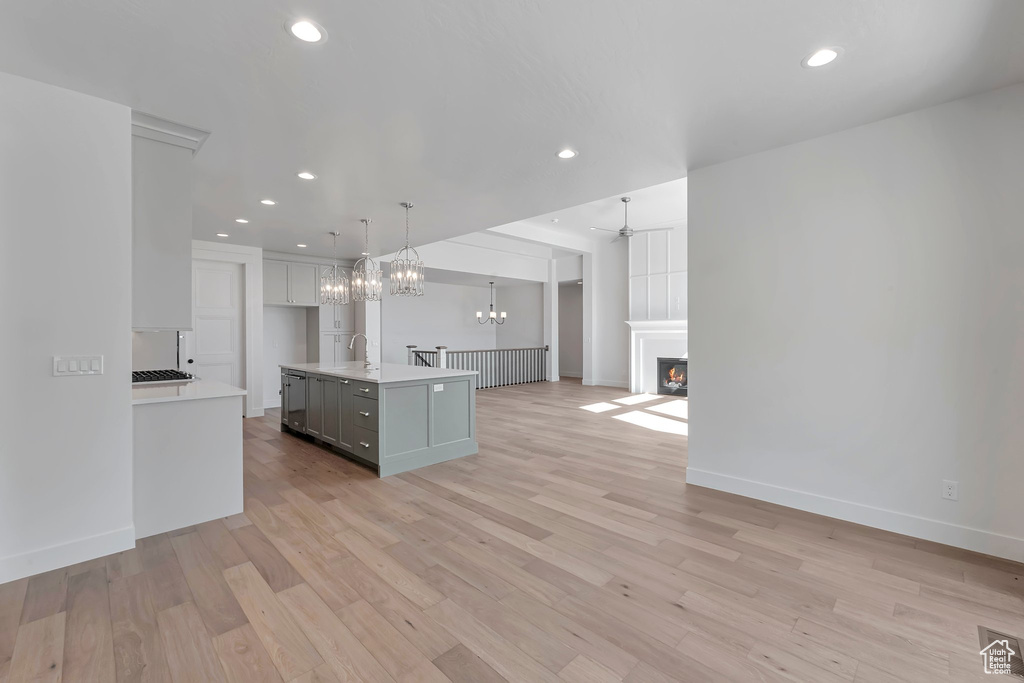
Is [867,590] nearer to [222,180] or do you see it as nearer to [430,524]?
[430,524]

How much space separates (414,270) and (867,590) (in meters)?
4.37

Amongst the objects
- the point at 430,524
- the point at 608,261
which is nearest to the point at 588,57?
the point at 430,524

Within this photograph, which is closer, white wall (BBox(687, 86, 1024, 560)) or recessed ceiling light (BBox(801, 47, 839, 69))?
recessed ceiling light (BBox(801, 47, 839, 69))

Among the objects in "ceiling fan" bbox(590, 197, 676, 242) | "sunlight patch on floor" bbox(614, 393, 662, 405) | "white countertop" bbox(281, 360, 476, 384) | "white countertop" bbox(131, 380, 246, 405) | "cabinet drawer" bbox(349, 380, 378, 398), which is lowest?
"sunlight patch on floor" bbox(614, 393, 662, 405)

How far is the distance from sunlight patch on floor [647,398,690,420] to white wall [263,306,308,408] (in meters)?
6.19

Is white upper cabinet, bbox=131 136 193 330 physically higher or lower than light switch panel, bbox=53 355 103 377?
higher

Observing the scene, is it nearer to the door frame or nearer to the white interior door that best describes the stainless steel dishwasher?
the door frame

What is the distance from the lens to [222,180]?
155 inches

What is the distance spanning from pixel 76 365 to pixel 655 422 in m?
5.89

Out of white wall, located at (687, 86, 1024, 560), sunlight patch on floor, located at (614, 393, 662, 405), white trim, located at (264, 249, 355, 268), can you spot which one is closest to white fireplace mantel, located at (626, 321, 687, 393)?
sunlight patch on floor, located at (614, 393, 662, 405)

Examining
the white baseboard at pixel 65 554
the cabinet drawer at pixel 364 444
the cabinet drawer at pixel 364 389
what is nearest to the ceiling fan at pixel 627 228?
the cabinet drawer at pixel 364 389

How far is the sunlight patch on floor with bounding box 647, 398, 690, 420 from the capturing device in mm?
6828

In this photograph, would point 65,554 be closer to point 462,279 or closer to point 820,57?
point 820,57

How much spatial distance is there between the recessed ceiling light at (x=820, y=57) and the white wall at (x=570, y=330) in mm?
9911
